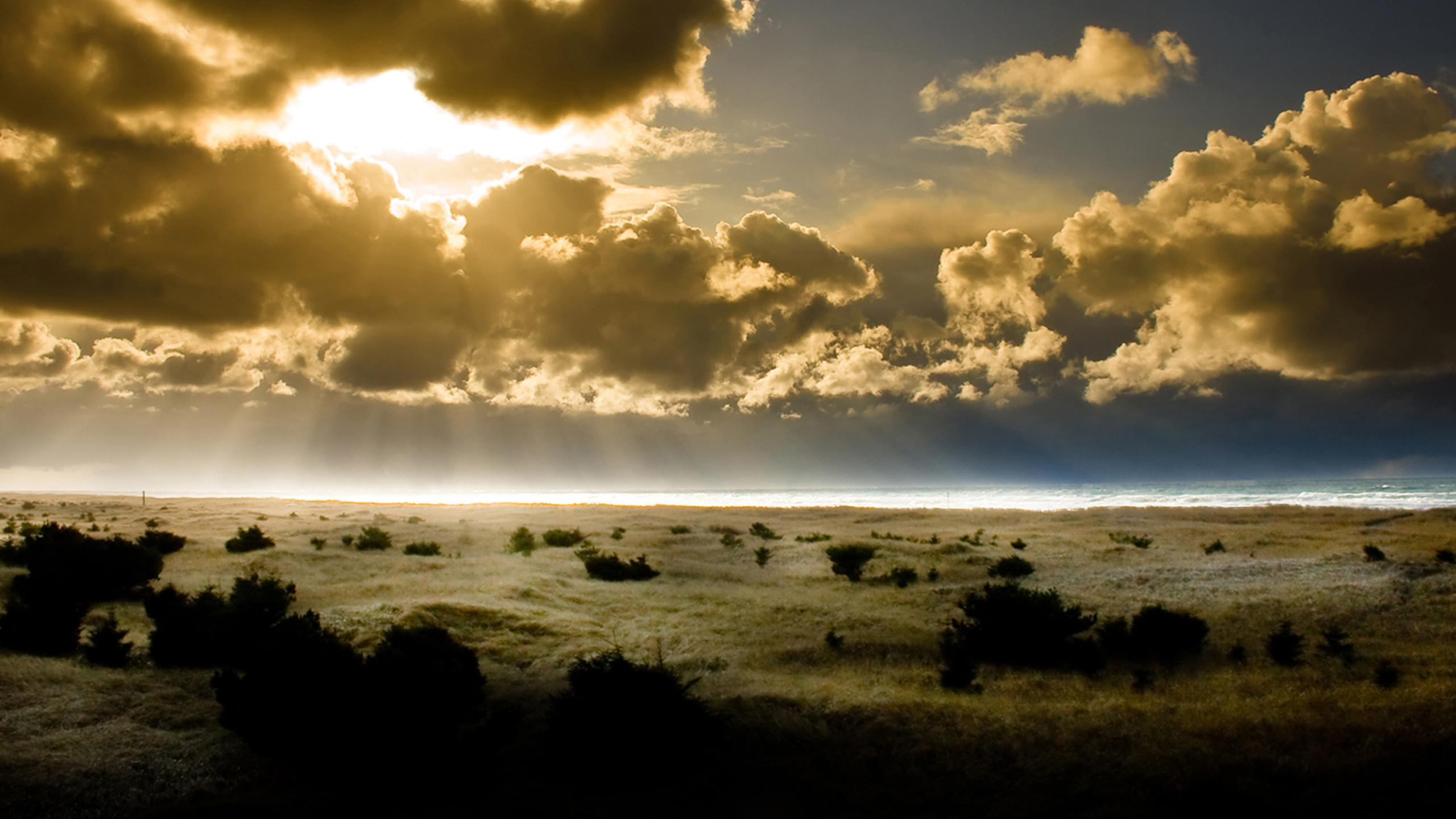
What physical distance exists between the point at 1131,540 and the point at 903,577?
1208cm

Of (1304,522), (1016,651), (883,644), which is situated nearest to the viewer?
(1016,651)

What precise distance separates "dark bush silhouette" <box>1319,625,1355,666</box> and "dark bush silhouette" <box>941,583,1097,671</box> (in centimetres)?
301

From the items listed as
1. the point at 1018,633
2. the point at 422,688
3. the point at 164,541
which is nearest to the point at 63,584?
the point at 422,688

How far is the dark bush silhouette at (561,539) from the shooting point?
29.4 m

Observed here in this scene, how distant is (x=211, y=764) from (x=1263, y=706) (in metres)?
11.6

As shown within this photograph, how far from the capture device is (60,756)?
25.2 ft

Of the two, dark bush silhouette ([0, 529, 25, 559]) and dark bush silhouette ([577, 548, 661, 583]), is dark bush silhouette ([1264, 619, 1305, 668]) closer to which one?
dark bush silhouette ([577, 548, 661, 583])

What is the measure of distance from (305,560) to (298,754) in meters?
16.1

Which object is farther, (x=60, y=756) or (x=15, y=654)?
(x=15, y=654)

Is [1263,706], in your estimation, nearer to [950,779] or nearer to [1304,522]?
[950,779]

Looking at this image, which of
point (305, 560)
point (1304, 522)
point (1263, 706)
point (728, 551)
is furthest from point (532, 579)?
point (1304, 522)

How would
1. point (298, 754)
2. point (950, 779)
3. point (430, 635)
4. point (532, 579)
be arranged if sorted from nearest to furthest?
point (950, 779), point (298, 754), point (430, 635), point (532, 579)

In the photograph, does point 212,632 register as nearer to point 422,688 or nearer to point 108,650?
point 108,650

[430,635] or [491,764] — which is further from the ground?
[430,635]
